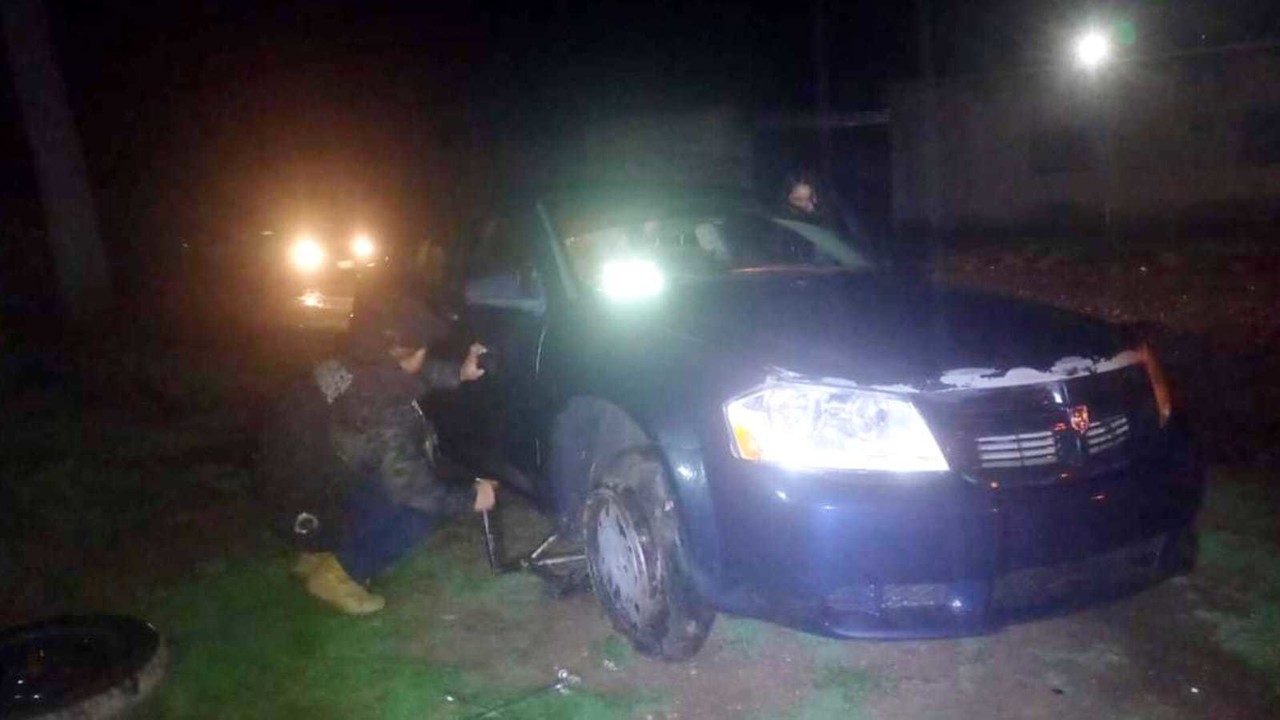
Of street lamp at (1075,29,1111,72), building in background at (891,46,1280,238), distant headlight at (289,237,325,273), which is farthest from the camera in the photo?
street lamp at (1075,29,1111,72)

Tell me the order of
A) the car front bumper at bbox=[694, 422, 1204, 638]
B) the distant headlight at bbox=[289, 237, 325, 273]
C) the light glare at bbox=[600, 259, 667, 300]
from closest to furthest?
the car front bumper at bbox=[694, 422, 1204, 638] → the light glare at bbox=[600, 259, 667, 300] → the distant headlight at bbox=[289, 237, 325, 273]

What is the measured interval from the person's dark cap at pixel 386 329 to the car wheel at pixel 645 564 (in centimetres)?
111

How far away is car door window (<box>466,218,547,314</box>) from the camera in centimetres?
462

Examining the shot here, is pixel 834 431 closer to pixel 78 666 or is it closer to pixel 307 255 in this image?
pixel 78 666

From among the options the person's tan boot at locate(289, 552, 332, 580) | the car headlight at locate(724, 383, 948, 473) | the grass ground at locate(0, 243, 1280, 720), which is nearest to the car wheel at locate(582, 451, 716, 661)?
the grass ground at locate(0, 243, 1280, 720)

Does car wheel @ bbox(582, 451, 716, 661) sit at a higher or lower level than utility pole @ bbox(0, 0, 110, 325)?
lower

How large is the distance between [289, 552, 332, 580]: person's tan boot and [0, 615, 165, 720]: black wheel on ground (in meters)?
0.72

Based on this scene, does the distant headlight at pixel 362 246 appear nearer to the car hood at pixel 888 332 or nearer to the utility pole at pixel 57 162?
the utility pole at pixel 57 162

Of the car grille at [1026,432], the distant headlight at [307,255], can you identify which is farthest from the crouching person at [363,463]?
the distant headlight at [307,255]

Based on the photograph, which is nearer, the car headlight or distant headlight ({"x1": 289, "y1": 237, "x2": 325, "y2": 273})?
the car headlight

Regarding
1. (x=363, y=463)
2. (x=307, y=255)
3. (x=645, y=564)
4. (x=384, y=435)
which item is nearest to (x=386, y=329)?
(x=384, y=435)

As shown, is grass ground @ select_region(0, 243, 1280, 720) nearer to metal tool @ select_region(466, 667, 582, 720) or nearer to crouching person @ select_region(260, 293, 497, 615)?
metal tool @ select_region(466, 667, 582, 720)

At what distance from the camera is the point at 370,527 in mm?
4848

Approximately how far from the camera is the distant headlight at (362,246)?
12.9m
